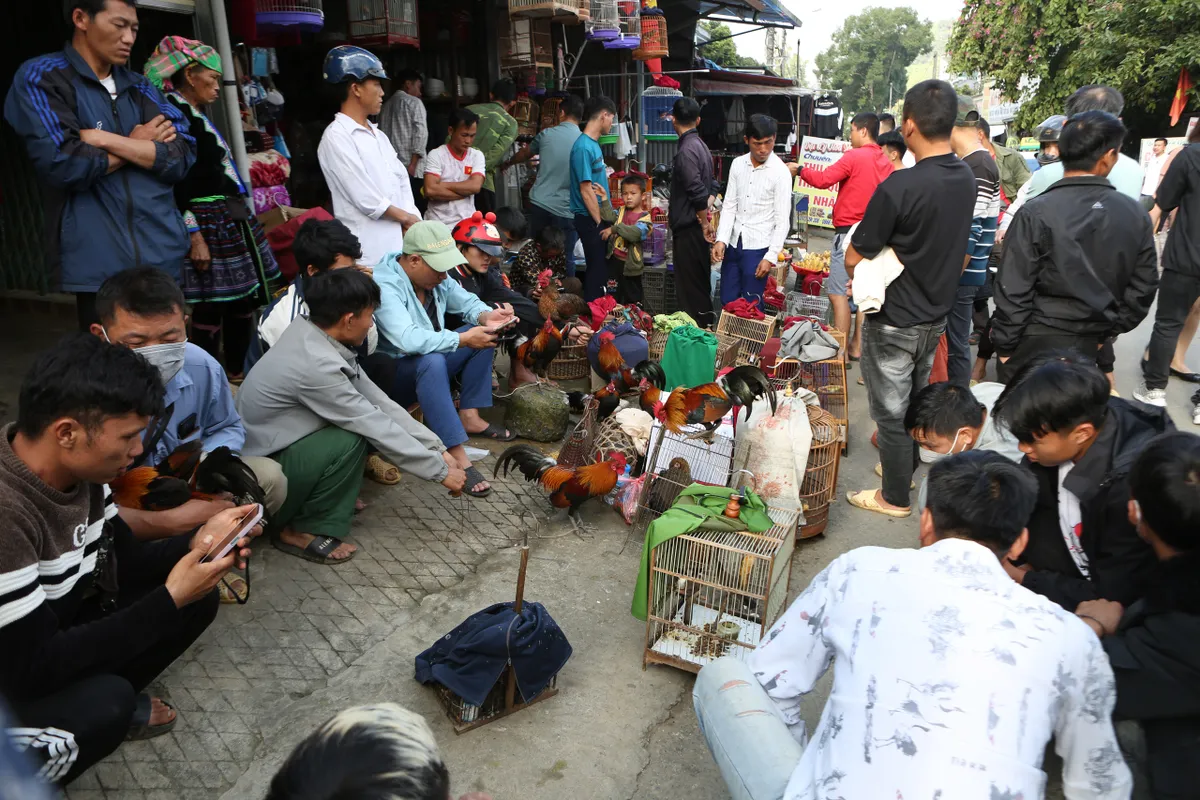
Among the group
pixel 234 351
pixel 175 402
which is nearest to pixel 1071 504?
pixel 175 402

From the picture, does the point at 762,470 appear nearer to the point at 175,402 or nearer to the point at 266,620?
the point at 266,620

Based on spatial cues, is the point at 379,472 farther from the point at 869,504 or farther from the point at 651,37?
the point at 651,37

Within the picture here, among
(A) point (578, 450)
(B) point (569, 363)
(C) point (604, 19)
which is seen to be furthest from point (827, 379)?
(C) point (604, 19)

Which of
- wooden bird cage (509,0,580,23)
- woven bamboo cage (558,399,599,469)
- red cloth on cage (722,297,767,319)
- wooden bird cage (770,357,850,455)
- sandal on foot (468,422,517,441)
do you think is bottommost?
sandal on foot (468,422,517,441)

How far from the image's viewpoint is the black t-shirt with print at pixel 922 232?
13.1ft

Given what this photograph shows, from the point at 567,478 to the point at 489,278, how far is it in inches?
78.0

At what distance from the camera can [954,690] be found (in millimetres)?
1550

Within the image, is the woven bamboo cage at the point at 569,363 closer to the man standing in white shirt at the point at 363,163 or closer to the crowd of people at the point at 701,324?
the crowd of people at the point at 701,324

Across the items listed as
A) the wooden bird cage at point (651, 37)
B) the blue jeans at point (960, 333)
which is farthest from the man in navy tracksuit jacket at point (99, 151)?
the wooden bird cage at point (651, 37)

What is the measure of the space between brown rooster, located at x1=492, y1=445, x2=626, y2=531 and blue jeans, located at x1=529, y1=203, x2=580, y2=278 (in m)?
3.52

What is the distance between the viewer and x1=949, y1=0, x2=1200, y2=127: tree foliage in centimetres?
1538

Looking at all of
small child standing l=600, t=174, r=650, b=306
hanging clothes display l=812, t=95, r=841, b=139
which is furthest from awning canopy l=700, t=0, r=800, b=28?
small child standing l=600, t=174, r=650, b=306

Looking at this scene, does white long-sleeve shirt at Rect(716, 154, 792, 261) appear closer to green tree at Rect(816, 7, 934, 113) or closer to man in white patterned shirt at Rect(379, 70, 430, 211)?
man in white patterned shirt at Rect(379, 70, 430, 211)

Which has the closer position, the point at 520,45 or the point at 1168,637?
the point at 1168,637
